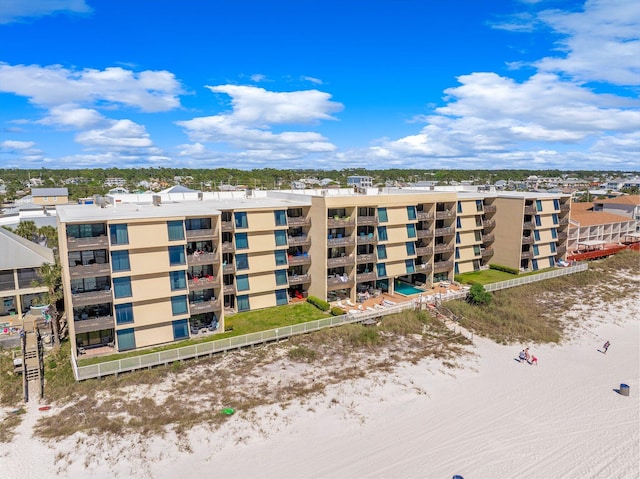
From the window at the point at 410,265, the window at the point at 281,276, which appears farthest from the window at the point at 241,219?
the window at the point at 410,265

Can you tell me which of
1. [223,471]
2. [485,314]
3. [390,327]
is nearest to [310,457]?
[223,471]

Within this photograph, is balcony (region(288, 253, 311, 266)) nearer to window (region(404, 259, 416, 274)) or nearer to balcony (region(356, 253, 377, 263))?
balcony (region(356, 253, 377, 263))

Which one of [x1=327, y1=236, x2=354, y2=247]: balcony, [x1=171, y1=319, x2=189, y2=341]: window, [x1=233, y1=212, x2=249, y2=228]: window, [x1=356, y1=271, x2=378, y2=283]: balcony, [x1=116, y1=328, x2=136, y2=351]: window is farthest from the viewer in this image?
[x1=356, y1=271, x2=378, y2=283]: balcony

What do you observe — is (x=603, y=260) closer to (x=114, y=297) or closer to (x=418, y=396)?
(x=418, y=396)

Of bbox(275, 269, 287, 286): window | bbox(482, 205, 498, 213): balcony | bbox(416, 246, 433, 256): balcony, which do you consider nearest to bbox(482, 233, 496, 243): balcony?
bbox(482, 205, 498, 213): balcony

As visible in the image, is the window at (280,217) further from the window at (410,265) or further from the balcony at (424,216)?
the balcony at (424,216)

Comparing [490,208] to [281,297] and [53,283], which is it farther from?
[53,283]
